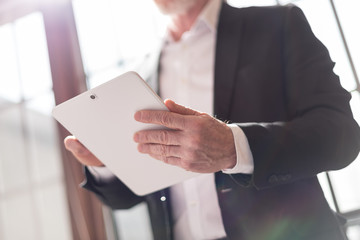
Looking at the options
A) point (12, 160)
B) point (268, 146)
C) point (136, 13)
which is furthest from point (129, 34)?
point (268, 146)

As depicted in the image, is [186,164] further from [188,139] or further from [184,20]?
[184,20]

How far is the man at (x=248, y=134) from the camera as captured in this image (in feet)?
2.54

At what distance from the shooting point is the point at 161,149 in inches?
30.1

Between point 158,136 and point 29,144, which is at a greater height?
point 29,144

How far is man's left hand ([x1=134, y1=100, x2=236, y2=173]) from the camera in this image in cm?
72

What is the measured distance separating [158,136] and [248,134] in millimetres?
206

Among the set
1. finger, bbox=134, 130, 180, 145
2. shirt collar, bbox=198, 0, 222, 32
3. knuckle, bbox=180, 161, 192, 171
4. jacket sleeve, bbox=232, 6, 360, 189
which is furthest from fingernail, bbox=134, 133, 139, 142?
shirt collar, bbox=198, 0, 222, 32

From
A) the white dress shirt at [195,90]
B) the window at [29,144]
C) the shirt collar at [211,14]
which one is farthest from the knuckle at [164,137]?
the window at [29,144]

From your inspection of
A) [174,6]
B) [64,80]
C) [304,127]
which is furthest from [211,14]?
[64,80]

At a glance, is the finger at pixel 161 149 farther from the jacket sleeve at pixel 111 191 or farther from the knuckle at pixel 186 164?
Result: the jacket sleeve at pixel 111 191

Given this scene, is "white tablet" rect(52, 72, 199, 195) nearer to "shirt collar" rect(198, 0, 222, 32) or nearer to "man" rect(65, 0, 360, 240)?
"man" rect(65, 0, 360, 240)

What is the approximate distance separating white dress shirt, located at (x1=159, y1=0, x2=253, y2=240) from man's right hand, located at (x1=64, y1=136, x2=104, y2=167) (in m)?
0.32

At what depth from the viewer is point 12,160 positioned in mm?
2312

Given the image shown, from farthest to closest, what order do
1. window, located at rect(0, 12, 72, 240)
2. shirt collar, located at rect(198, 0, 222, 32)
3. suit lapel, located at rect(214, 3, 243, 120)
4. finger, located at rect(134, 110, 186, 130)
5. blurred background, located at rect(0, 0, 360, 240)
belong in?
window, located at rect(0, 12, 72, 240) < blurred background, located at rect(0, 0, 360, 240) < shirt collar, located at rect(198, 0, 222, 32) < suit lapel, located at rect(214, 3, 243, 120) < finger, located at rect(134, 110, 186, 130)
